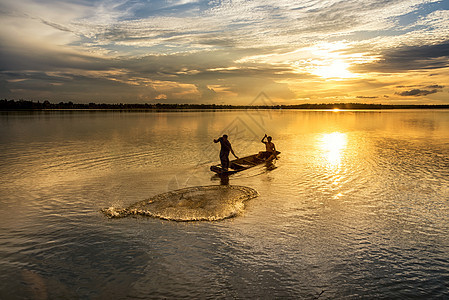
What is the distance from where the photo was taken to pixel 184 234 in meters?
10.3

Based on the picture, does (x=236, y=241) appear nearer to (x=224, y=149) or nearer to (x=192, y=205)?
(x=192, y=205)

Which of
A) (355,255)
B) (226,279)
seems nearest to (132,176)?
(226,279)

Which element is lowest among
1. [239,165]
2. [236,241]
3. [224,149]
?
[236,241]

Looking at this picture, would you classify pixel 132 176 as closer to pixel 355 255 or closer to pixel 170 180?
pixel 170 180

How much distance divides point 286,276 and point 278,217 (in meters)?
4.19

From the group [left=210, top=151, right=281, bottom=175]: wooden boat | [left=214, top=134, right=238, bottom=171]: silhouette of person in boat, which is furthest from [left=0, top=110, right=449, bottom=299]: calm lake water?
[left=214, top=134, right=238, bottom=171]: silhouette of person in boat

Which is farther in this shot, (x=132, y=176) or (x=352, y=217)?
(x=132, y=176)

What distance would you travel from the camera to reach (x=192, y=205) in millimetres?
12969

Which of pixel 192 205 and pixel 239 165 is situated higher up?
pixel 239 165

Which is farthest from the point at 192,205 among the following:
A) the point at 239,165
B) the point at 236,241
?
the point at 239,165

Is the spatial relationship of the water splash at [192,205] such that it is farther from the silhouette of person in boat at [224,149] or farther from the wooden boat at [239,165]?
the silhouette of person in boat at [224,149]

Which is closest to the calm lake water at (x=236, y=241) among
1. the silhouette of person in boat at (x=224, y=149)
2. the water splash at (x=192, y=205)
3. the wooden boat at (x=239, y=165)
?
the water splash at (x=192, y=205)

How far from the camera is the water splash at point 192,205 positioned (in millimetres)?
11914

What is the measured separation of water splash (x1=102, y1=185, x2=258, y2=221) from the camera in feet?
39.1
